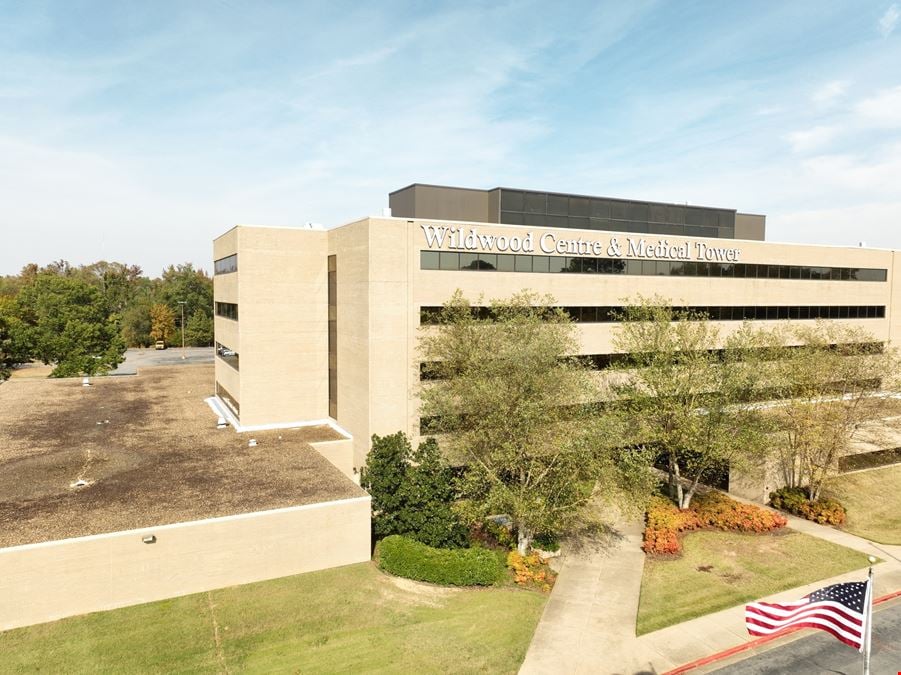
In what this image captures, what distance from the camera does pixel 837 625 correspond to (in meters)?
15.3

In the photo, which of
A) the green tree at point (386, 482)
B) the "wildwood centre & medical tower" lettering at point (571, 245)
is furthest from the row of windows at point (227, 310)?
the green tree at point (386, 482)

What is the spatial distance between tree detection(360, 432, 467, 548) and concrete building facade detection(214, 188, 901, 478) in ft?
13.8

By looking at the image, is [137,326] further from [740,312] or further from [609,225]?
[740,312]

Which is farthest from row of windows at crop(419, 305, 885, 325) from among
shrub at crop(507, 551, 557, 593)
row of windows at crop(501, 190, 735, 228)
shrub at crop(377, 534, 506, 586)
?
shrub at crop(507, 551, 557, 593)

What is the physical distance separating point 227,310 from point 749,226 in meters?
44.3

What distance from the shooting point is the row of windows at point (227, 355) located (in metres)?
41.9

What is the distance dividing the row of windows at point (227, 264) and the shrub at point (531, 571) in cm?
2565

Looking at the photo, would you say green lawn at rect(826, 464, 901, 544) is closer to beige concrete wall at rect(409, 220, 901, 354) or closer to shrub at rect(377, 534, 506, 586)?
beige concrete wall at rect(409, 220, 901, 354)

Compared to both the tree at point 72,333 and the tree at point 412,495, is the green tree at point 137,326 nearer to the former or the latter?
the tree at point 72,333

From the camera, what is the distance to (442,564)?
25.2 meters

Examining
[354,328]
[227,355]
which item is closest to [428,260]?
[354,328]

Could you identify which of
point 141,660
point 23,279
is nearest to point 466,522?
point 141,660

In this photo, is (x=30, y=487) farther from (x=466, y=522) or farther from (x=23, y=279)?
(x=23, y=279)

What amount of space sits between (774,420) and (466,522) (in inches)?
755
